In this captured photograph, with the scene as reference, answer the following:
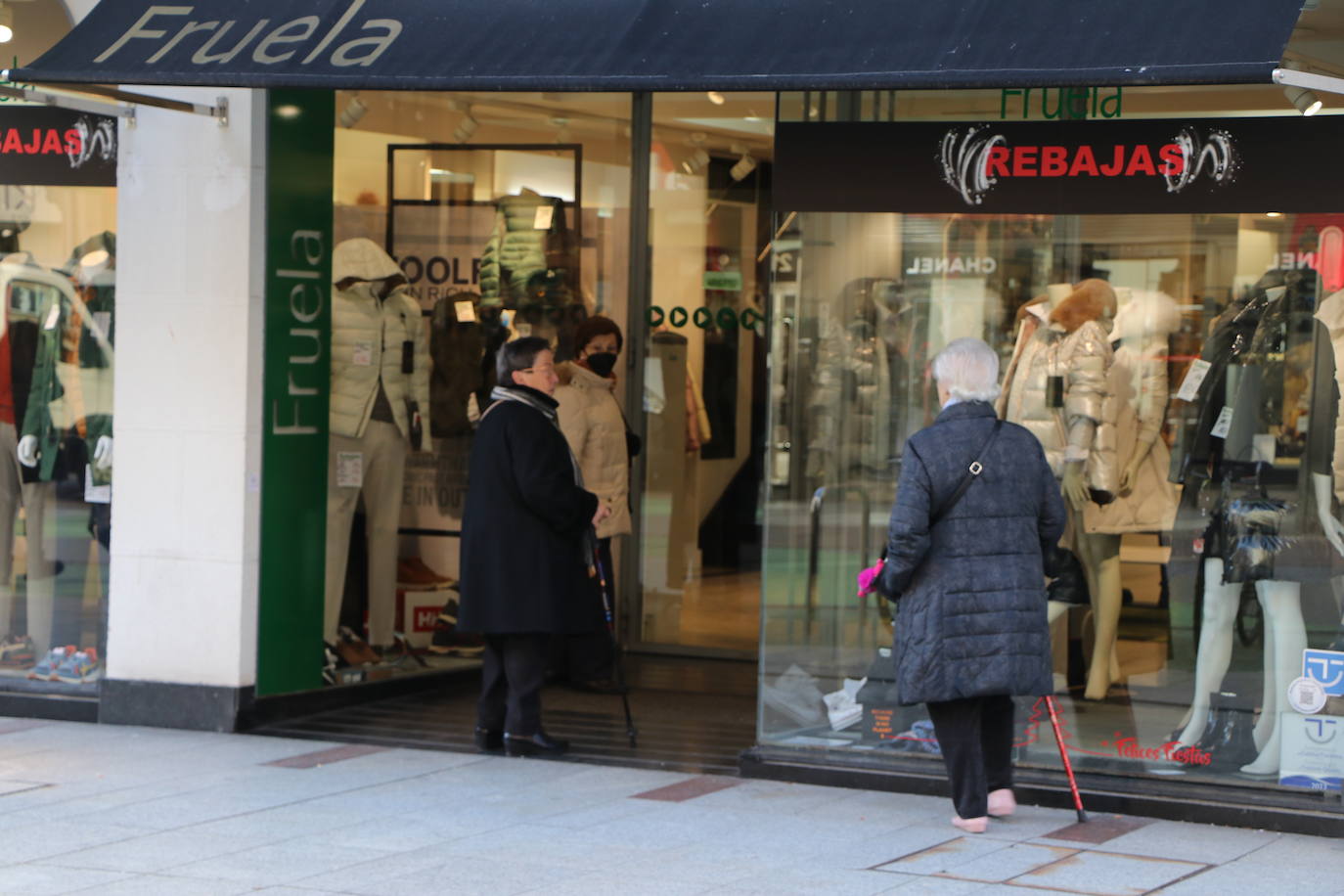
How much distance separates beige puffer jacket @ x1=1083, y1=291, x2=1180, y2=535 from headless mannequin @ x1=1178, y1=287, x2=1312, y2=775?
34 centimetres

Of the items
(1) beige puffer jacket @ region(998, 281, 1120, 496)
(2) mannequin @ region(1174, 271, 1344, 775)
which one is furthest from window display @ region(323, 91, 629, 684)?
(2) mannequin @ region(1174, 271, 1344, 775)

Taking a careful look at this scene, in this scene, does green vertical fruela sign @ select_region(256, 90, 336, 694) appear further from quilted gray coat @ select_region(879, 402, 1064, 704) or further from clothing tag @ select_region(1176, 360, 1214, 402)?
clothing tag @ select_region(1176, 360, 1214, 402)

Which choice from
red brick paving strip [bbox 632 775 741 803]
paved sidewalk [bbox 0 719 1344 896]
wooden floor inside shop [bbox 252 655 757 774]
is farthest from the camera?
wooden floor inside shop [bbox 252 655 757 774]

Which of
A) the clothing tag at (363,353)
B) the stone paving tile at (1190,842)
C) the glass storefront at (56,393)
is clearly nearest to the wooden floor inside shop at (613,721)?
the glass storefront at (56,393)

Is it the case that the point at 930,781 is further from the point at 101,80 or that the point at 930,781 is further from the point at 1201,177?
Result: the point at 101,80

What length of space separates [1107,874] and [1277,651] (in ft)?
5.26

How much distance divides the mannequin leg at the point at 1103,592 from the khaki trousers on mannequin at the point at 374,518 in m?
3.67

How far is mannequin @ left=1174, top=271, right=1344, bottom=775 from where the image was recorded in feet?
24.1

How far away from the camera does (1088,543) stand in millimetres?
7883

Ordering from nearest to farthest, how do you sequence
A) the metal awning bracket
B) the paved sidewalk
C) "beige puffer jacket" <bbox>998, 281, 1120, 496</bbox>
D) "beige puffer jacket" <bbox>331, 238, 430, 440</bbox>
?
the paved sidewalk, "beige puffer jacket" <bbox>998, 281, 1120, 496</bbox>, the metal awning bracket, "beige puffer jacket" <bbox>331, 238, 430, 440</bbox>

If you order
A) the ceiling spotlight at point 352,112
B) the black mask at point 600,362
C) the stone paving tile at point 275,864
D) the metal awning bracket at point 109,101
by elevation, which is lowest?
the stone paving tile at point 275,864

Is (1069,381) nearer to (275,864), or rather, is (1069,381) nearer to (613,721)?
(613,721)

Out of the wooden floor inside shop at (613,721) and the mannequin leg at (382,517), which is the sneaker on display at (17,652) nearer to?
the wooden floor inside shop at (613,721)

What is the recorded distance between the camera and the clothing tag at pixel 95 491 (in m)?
9.09
